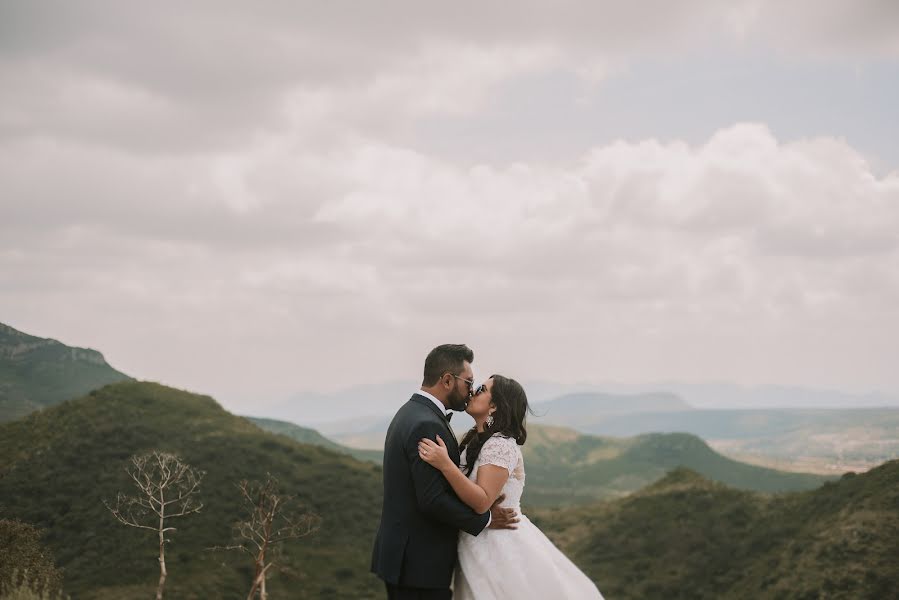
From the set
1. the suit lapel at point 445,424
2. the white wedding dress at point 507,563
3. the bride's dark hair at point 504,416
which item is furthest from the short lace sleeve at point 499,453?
the suit lapel at point 445,424

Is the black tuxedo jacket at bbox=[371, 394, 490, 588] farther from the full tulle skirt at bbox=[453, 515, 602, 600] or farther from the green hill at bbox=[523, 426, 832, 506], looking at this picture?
the green hill at bbox=[523, 426, 832, 506]

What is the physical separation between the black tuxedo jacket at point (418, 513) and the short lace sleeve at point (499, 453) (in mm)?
340

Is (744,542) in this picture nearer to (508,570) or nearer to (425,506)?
(508,570)

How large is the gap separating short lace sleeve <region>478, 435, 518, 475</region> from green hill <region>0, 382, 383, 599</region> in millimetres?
35958

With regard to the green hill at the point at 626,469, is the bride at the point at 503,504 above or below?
above

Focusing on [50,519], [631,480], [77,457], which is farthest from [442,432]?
[631,480]

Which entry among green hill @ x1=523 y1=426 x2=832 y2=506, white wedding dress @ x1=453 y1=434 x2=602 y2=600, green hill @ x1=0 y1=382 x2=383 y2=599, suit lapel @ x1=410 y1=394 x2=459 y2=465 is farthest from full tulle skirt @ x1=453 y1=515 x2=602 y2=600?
green hill @ x1=523 y1=426 x2=832 y2=506

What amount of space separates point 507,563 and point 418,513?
1.03 m

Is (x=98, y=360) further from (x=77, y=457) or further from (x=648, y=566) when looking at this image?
(x=648, y=566)

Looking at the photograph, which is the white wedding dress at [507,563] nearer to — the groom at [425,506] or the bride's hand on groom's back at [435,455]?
the groom at [425,506]

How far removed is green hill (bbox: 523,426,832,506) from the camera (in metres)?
142

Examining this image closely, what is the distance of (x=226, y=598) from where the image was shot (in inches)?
1524

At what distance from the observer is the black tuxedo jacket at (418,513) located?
6.94 metres

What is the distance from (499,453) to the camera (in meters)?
7.38
